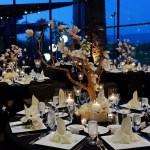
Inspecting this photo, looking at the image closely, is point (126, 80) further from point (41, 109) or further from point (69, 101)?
point (41, 109)

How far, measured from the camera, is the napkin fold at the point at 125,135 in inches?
83.7

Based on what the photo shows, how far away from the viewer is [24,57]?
34.8 feet

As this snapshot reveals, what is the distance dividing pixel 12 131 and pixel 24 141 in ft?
0.86

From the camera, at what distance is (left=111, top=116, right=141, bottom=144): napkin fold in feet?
6.97

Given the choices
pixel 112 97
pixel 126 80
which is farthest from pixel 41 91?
pixel 126 80

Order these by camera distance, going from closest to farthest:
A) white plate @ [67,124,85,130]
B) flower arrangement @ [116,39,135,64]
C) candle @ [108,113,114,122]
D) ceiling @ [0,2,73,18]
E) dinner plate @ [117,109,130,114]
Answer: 1. white plate @ [67,124,85,130]
2. candle @ [108,113,114,122]
3. dinner plate @ [117,109,130,114]
4. flower arrangement @ [116,39,135,64]
5. ceiling @ [0,2,73,18]

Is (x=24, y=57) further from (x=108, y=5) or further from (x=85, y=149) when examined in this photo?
(x=85, y=149)

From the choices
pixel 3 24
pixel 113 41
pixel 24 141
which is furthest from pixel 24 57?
pixel 24 141

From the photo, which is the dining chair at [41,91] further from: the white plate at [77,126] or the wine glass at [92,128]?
the wine glass at [92,128]

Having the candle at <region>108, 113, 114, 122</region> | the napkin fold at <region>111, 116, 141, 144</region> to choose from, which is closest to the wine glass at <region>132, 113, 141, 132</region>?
the napkin fold at <region>111, 116, 141, 144</region>

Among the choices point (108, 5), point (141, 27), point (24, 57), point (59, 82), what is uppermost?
point (108, 5)

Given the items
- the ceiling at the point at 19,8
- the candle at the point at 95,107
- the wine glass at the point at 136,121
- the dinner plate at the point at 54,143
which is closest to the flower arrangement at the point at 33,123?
the dinner plate at the point at 54,143

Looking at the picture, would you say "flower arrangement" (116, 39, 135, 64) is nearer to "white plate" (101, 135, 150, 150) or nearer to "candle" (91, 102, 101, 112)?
"candle" (91, 102, 101, 112)

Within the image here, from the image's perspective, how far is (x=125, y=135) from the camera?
7.02 ft
